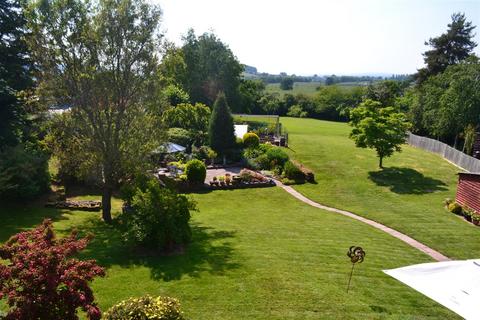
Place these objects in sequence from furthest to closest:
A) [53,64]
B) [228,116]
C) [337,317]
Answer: [228,116]
[53,64]
[337,317]

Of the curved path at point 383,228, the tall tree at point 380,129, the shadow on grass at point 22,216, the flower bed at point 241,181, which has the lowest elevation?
the curved path at point 383,228

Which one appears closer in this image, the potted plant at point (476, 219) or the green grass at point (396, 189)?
the green grass at point (396, 189)

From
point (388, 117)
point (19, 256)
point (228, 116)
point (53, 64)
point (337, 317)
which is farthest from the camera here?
point (228, 116)

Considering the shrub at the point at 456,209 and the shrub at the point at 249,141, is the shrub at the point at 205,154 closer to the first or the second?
the shrub at the point at 249,141

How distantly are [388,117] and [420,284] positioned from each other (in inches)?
932

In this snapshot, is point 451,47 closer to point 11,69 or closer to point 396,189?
point 396,189

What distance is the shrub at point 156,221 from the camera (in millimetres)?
14492

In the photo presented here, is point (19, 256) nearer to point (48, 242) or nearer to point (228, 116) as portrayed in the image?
point (48, 242)

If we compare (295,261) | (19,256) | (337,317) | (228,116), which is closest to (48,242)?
(19,256)

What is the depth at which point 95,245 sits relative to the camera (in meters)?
16.0

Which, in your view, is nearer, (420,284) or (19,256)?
(19,256)

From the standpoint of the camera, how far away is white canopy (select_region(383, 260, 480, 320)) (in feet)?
27.2

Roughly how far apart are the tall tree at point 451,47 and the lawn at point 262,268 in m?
42.3

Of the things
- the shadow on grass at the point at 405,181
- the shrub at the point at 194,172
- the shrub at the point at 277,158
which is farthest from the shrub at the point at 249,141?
the shadow on grass at the point at 405,181
